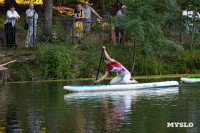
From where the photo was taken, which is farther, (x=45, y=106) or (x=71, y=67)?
(x=71, y=67)

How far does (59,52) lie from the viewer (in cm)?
2569

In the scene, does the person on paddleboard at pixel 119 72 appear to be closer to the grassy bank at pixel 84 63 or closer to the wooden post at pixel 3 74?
the grassy bank at pixel 84 63

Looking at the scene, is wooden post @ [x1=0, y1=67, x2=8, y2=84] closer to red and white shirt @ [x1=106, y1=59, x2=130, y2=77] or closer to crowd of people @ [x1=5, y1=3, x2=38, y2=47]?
crowd of people @ [x1=5, y1=3, x2=38, y2=47]

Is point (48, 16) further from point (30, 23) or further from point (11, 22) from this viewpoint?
point (11, 22)

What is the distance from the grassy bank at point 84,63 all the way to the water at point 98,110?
521 cm

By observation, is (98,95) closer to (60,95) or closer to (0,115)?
(60,95)

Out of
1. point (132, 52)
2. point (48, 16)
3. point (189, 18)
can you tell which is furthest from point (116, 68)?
point (189, 18)

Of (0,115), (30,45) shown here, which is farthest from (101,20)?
(0,115)

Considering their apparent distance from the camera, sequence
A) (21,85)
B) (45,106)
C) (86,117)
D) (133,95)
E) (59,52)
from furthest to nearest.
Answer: (59,52) → (21,85) → (133,95) → (45,106) → (86,117)

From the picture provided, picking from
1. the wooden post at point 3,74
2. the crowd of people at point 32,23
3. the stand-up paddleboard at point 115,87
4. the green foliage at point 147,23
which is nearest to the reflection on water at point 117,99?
the stand-up paddleboard at point 115,87

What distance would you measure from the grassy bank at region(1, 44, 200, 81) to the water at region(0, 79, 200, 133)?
5206 mm

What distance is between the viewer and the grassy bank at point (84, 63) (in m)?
25.6

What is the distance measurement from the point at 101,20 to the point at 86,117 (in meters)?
16.9

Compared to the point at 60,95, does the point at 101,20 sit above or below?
above
